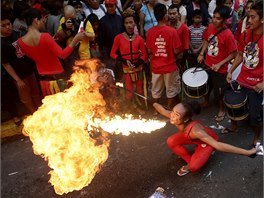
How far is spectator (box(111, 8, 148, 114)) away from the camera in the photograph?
19.7 ft

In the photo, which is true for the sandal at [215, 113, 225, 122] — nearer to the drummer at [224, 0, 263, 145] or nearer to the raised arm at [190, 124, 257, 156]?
the drummer at [224, 0, 263, 145]

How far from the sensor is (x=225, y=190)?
14.7 feet

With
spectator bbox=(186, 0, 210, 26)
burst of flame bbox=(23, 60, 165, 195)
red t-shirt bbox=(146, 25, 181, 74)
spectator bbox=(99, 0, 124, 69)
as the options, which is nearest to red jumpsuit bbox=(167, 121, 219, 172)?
burst of flame bbox=(23, 60, 165, 195)

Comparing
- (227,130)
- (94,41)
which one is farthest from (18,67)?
(227,130)

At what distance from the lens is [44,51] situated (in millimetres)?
5551

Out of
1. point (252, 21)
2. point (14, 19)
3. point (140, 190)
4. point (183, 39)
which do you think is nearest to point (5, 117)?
point (14, 19)

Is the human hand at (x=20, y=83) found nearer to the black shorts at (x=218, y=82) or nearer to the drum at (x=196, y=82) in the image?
the drum at (x=196, y=82)

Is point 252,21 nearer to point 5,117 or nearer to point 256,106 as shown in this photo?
point 256,106

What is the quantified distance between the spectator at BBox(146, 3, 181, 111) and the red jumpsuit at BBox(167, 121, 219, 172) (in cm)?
167

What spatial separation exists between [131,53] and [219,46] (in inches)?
70.2

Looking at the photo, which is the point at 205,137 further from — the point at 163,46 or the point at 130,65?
the point at 130,65

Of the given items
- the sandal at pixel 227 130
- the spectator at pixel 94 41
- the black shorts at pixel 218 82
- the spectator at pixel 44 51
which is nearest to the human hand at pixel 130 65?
the spectator at pixel 94 41

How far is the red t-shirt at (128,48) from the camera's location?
611cm

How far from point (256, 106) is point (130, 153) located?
2382 mm
